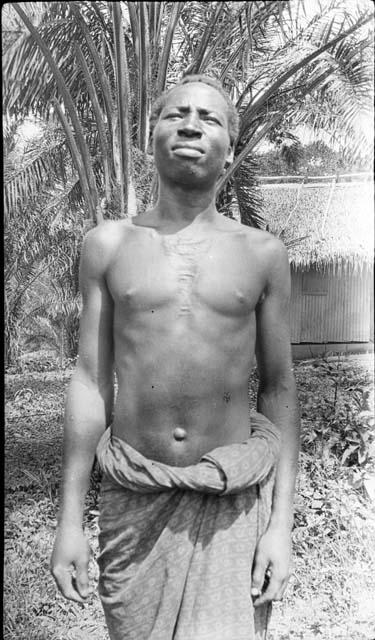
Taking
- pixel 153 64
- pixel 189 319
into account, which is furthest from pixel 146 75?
pixel 189 319

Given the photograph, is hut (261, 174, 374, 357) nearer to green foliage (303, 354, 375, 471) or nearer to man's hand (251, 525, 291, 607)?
green foliage (303, 354, 375, 471)

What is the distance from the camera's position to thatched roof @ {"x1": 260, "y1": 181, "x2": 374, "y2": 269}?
399 centimetres

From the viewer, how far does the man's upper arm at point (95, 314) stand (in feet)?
6.45

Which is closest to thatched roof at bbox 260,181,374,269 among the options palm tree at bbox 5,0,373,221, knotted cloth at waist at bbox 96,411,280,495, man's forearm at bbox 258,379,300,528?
Result: palm tree at bbox 5,0,373,221

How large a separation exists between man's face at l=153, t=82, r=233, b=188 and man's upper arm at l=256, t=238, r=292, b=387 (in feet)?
0.86

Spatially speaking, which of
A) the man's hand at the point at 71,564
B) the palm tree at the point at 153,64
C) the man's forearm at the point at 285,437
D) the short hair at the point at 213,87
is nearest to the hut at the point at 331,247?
the palm tree at the point at 153,64

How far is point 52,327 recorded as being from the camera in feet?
13.4

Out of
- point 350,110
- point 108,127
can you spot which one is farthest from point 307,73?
point 108,127

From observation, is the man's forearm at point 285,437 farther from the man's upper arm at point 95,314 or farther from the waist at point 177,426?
the man's upper arm at point 95,314

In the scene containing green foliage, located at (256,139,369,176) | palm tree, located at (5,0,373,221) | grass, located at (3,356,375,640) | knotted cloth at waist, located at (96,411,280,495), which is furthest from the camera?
green foliage, located at (256,139,369,176)

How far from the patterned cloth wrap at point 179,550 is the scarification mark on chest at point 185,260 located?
0.39 m

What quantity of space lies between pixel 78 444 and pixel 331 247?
242 centimetres

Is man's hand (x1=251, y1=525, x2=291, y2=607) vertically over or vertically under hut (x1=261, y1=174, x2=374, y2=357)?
under

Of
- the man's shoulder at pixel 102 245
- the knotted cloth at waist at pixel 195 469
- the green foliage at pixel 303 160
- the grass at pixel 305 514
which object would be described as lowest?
the grass at pixel 305 514
